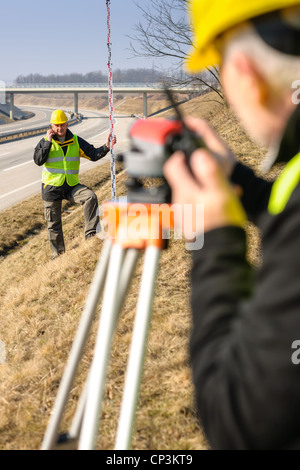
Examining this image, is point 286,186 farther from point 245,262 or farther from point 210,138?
point 210,138

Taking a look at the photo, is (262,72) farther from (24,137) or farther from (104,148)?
(24,137)

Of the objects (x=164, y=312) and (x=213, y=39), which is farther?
(x=164, y=312)

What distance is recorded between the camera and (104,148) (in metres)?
7.80

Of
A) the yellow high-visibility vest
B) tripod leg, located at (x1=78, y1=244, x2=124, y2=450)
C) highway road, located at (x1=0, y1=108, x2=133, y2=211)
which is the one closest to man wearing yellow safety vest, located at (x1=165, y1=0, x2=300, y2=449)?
tripod leg, located at (x1=78, y1=244, x2=124, y2=450)

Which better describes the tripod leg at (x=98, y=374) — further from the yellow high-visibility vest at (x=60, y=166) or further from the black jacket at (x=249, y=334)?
the yellow high-visibility vest at (x=60, y=166)

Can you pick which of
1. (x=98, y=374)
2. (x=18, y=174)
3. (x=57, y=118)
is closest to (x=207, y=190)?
(x=98, y=374)

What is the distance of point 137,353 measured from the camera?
3.83 ft

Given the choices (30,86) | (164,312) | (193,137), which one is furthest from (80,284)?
(30,86)

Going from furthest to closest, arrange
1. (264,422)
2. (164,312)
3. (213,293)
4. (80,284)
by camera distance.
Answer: (80,284), (164,312), (213,293), (264,422)

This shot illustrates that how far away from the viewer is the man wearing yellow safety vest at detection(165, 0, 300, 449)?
2.65 feet

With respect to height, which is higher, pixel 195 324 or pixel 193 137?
A: pixel 193 137

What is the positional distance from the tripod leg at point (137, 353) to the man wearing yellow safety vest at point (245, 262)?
0.74 ft

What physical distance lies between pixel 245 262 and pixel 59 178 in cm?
692

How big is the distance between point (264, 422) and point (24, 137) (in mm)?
43409
